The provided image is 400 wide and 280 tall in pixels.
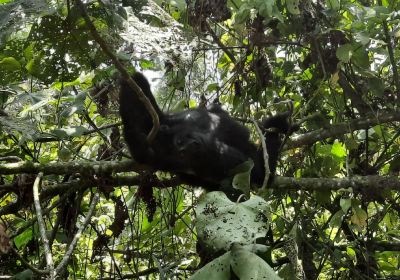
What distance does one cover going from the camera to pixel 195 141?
13.5ft

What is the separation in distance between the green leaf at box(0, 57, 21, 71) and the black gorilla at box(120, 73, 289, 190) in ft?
2.68

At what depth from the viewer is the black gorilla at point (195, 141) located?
3.86 metres

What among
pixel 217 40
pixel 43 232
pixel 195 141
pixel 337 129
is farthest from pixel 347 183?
pixel 43 232

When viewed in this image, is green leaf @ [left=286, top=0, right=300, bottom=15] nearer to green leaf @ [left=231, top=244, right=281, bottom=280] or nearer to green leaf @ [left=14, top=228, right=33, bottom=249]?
green leaf @ [left=231, top=244, right=281, bottom=280]

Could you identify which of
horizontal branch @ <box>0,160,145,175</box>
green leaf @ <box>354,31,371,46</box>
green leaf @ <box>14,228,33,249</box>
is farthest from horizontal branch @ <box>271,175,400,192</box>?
green leaf @ <box>14,228,33,249</box>

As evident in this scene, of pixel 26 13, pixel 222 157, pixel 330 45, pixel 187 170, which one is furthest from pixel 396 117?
pixel 26 13

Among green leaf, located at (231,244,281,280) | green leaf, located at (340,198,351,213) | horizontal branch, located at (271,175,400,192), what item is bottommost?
green leaf, located at (231,244,281,280)

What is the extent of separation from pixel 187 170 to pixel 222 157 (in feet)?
1.19

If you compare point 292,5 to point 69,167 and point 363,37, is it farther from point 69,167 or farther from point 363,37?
point 69,167

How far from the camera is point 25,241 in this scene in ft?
11.8

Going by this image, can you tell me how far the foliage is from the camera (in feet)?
8.82

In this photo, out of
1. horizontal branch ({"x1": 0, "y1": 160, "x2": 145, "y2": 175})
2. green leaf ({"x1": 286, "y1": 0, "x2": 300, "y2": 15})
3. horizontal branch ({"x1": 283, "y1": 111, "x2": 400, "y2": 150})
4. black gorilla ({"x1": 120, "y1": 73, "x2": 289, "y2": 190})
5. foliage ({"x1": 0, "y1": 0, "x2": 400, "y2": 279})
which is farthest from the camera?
horizontal branch ({"x1": 283, "y1": 111, "x2": 400, "y2": 150})

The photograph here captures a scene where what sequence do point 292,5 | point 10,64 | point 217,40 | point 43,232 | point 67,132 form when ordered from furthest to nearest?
point 217,40, point 292,5, point 10,64, point 67,132, point 43,232

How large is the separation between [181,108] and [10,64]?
1.71 metres
